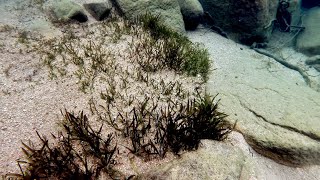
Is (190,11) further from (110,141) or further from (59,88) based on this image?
(110,141)

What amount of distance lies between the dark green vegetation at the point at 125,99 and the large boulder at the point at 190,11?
154 cm

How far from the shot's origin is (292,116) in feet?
17.3

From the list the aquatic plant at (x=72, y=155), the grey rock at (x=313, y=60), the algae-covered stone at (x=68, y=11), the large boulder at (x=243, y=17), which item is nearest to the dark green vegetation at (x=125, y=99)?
the aquatic plant at (x=72, y=155)

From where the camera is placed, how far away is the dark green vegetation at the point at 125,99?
12.6 feet

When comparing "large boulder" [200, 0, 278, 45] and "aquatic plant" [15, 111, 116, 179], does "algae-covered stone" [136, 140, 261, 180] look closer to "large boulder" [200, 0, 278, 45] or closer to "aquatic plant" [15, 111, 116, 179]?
"aquatic plant" [15, 111, 116, 179]

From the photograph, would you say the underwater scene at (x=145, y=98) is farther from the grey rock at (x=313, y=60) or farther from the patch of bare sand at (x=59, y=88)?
the grey rock at (x=313, y=60)

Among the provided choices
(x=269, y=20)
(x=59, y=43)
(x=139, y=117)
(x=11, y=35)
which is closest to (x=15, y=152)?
(x=139, y=117)

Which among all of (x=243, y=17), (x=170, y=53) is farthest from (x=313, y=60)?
(x=170, y=53)

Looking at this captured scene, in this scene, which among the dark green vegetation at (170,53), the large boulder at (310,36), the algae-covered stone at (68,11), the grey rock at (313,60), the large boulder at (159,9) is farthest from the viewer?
the large boulder at (310,36)

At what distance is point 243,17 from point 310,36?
304cm

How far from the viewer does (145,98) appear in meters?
4.96

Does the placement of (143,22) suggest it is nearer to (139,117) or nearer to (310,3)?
(139,117)

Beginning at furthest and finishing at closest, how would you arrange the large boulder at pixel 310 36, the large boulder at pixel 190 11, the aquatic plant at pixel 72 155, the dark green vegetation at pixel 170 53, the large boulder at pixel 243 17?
the large boulder at pixel 310 36, the large boulder at pixel 243 17, the large boulder at pixel 190 11, the dark green vegetation at pixel 170 53, the aquatic plant at pixel 72 155

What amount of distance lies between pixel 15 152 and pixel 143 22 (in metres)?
4.74
